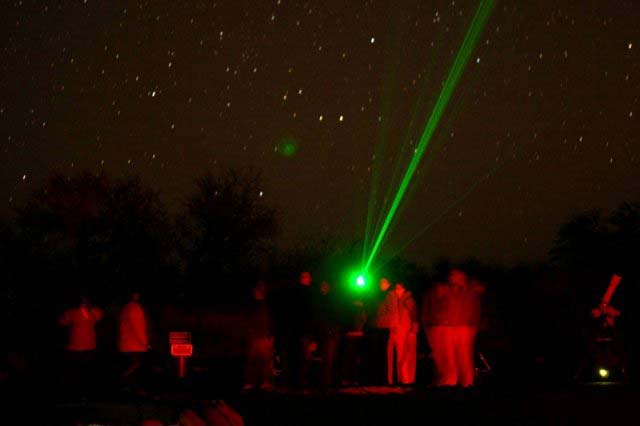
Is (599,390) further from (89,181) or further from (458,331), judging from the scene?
(89,181)

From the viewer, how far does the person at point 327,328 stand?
1795 centimetres

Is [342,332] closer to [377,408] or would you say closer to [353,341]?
[353,341]

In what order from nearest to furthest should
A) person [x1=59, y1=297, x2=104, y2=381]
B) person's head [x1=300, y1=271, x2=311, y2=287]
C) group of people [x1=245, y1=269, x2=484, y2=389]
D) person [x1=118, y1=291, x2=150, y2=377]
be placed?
1. group of people [x1=245, y1=269, x2=484, y2=389]
2. person's head [x1=300, y1=271, x2=311, y2=287]
3. person [x1=59, y1=297, x2=104, y2=381]
4. person [x1=118, y1=291, x2=150, y2=377]

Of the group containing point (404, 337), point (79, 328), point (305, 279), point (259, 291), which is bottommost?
point (404, 337)

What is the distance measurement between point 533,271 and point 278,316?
7.65 m

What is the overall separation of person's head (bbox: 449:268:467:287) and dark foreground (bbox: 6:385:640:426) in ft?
6.21

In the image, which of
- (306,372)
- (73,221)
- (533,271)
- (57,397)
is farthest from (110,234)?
(57,397)

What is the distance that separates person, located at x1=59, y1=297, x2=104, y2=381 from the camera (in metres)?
19.2

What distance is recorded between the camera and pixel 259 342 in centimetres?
1791

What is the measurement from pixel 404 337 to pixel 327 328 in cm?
139

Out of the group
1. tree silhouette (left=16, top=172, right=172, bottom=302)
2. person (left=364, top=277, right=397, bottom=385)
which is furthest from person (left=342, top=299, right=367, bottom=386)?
tree silhouette (left=16, top=172, right=172, bottom=302)

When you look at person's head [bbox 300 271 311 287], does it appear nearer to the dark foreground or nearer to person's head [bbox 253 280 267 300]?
person's head [bbox 253 280 267 300]

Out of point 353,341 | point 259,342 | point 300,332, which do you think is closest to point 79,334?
point 259,342

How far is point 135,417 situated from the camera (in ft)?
44.4
